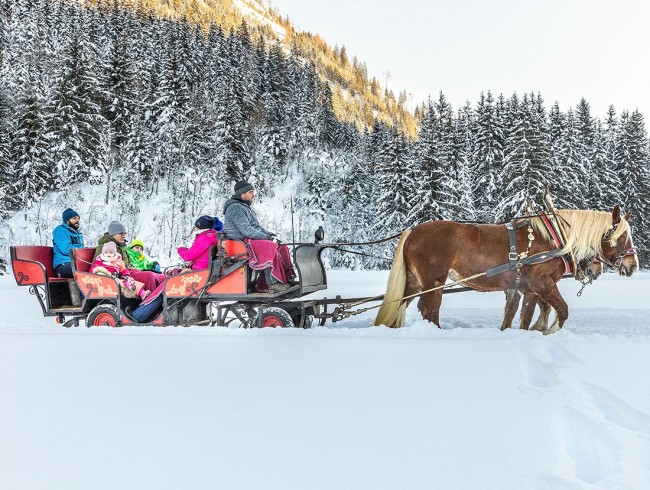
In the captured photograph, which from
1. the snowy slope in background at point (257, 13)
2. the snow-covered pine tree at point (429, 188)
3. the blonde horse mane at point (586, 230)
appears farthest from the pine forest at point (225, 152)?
the snowy slope in background at point (257, 13)

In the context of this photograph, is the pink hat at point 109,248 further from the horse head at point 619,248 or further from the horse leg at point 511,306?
the horse head at point 619,248

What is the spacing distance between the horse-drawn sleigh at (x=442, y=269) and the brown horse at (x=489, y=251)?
0.01m

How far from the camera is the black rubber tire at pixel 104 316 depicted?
19.4 feet

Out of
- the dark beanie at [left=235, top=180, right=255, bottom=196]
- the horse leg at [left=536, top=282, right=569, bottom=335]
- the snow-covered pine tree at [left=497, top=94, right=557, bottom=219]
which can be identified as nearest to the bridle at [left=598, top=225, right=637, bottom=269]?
the horse leg at [left=536, top=282, right=569, bottom=335]

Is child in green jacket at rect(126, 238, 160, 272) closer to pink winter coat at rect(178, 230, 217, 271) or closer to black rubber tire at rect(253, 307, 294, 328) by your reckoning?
pink winter coat at rect(178, 230, 217, 271)

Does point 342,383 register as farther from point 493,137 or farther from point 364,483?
point 493,137

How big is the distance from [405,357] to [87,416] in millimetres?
2136

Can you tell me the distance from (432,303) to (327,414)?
353cm

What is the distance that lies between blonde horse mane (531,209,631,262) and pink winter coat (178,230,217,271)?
421cm

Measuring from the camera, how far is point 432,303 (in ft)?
17.8

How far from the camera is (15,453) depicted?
1.74 m

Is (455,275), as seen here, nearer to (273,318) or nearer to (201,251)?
(273,318)

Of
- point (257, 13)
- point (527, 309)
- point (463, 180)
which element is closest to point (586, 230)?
point (527, 309)

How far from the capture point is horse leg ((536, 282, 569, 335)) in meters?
5.21
